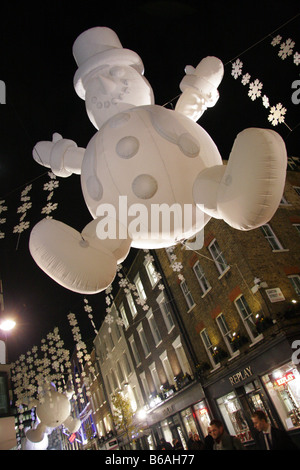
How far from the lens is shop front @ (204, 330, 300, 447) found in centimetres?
994

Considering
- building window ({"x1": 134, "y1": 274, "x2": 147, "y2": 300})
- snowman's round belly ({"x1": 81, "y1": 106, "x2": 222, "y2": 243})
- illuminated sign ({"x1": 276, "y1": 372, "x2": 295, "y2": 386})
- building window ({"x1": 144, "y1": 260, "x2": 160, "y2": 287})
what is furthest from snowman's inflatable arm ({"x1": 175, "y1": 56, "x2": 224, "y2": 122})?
building window ({"x1": 134, "y1": 274, "x2": 147, "y2": 300})

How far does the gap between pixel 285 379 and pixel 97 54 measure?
10.5 meters

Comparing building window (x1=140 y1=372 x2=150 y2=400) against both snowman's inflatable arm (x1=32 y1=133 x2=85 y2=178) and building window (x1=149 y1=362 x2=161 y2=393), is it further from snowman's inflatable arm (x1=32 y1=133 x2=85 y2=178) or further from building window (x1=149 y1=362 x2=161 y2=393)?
snowman's inflatable arm (x1=32 y1=133 x2=85 y2=178)

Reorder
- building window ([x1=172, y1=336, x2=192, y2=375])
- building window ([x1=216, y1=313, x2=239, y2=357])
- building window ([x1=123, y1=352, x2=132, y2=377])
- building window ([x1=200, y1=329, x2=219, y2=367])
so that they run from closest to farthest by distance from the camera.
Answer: building window ([x1=216, y1=313, x2=239, y2=357]) < building window ([x1=200, y1=329, x2=219, y2=367]) < building window ([x1=172, y1=336, x2=192, y2=375]) < building window ([x1=123, y1=352, x2=132, y2=377])

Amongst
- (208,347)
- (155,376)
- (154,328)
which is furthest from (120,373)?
(208,347)

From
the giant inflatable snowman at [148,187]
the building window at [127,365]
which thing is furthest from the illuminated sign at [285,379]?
the building window at [127,365]

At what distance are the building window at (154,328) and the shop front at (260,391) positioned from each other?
5402 millimetres

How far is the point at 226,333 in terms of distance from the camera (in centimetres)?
1291

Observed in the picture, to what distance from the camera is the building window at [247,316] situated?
11.4 m

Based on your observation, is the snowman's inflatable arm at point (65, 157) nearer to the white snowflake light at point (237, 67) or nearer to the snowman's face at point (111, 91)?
the snowman's face at point (111, 91)

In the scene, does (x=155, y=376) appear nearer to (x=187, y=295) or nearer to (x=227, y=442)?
(x=187, y=295)

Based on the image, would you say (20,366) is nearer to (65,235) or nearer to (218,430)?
(218,430)

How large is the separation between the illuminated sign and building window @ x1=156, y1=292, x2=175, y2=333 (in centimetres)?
708

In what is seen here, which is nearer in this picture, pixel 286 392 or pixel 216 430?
pixel 216 430
